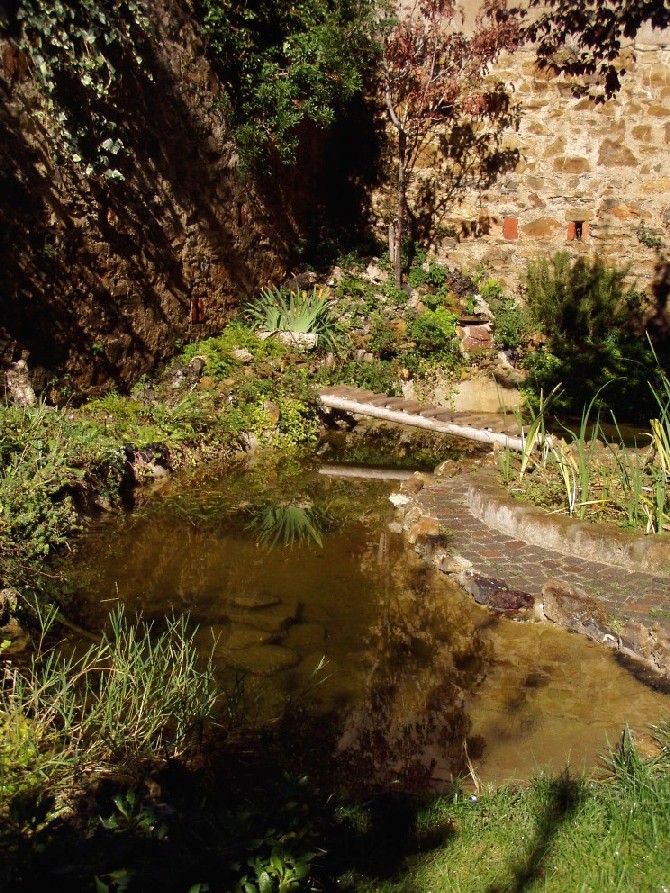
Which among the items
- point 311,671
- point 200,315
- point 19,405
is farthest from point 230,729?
point 200,315

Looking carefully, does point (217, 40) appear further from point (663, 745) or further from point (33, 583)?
point (663, 745)

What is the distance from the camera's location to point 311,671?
13.5 feet

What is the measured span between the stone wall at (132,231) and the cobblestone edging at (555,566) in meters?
3.58

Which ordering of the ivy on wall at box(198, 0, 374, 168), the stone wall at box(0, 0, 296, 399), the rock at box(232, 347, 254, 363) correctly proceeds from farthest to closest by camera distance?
the ivy on wall at box(198, 0, 374, 168)
the rock at box(232, 347, 254, 363)
the stone wall at box(0, 0, 296, 399)

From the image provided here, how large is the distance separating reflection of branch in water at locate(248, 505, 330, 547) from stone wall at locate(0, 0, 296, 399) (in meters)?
2.39

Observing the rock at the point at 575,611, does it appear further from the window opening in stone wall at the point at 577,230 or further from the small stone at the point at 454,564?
the window opening in stone wall at the point at 577,230

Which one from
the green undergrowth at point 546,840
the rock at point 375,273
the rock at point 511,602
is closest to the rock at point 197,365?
the rock at point 375,273

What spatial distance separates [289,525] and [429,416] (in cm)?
210

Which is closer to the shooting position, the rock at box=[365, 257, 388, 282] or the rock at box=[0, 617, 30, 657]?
the rock at box=[0, 617, 30, 657]

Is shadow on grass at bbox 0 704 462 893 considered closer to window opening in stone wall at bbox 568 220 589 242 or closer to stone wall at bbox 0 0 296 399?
stone wall at bbox 0 0 296 399

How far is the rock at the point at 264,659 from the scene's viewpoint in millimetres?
4074

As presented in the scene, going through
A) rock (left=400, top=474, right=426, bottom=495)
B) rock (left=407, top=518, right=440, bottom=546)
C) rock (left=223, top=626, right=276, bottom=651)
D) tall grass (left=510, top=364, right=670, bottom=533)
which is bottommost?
rock (left=400, top=474, right=426, bottom=495)

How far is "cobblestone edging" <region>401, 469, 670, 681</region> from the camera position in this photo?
4445 millimetres

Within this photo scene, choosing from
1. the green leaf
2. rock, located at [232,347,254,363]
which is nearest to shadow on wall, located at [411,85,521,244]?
rock, located at [232,347,254,363]
